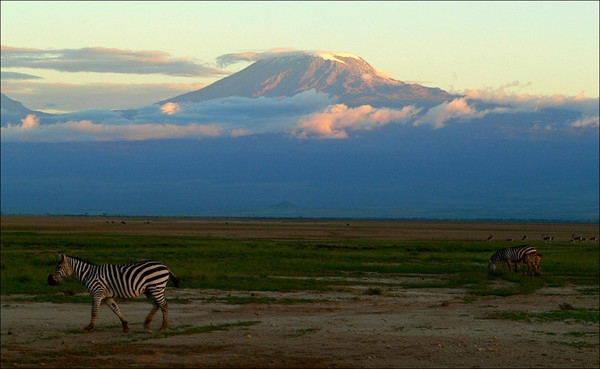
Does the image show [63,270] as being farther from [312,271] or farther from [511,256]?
[511,256]

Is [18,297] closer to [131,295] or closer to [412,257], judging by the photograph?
[131,295]

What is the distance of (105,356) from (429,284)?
69.2 ft

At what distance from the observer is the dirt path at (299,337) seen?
18250 mm

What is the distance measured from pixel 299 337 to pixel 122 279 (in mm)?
4933

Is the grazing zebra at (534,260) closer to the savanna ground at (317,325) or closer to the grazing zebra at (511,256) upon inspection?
the grazing zebra at (511,256)

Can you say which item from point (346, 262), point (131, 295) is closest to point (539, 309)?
point (131, 295)

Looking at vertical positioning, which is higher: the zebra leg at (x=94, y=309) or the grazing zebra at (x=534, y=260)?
the grazing zebra at (x=534, y=260)

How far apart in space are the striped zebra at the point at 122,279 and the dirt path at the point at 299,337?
1.02 meters

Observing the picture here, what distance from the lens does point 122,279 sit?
18.1 metres

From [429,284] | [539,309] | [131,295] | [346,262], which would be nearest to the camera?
[131,295]

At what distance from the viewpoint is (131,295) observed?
17656 millimetres

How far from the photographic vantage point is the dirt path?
59.9ft

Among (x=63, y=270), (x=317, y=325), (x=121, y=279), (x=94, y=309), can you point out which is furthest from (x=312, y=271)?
(x=63, y=270)

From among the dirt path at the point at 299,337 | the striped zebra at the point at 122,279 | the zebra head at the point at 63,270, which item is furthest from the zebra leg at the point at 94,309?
the zebra head at the point at 63,270
